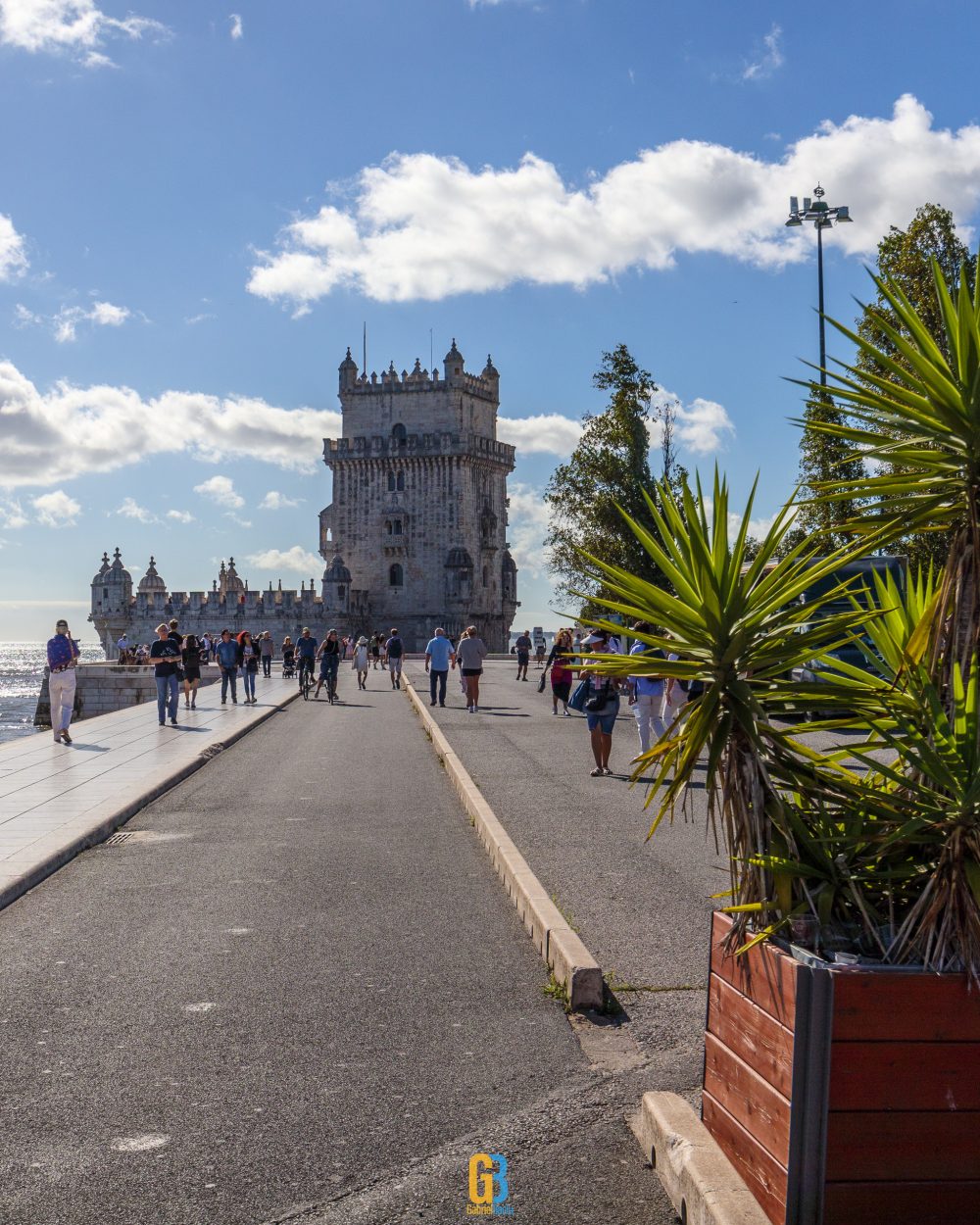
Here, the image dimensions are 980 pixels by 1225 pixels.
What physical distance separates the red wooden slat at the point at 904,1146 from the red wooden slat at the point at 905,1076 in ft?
0.10

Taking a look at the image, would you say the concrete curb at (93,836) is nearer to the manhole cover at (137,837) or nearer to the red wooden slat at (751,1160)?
the manhole cover at (137,837)

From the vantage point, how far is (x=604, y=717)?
48.7 feet

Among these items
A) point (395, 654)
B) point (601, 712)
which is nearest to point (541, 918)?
point (601, 712)

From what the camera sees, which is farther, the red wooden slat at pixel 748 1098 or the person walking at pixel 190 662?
the person walking at pixel 190 662

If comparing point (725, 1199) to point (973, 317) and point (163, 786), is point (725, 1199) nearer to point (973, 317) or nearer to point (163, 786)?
point (973, 317)

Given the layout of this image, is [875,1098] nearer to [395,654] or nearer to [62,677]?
[62,677]

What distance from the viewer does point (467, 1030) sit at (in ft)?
18.9

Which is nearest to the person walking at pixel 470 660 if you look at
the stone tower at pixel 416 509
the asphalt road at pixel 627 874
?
the asphalt road at pixel 627 874

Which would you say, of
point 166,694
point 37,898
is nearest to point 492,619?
point 166,694

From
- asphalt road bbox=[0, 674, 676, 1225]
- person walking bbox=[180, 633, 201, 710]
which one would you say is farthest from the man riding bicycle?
asphalt road bbox=[0, 674, 676, 1225]

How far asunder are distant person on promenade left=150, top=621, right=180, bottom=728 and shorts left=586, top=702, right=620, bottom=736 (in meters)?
10.7

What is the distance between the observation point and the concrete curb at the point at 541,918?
239 inches

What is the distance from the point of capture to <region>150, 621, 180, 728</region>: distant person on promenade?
23.3 metres

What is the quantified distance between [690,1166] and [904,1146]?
711 millimetres
